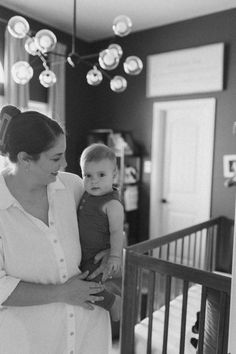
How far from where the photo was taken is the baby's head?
1258 millimetres

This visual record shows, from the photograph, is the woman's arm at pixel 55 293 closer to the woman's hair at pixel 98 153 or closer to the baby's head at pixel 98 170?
the baby's head at pixel 98 170

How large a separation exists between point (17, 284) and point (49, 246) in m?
0.14

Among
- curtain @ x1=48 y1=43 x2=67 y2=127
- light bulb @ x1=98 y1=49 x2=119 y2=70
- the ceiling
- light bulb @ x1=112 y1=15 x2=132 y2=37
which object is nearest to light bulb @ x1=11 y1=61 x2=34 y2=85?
light bulb @ x1=98 y1=49 x2=119 y2=70

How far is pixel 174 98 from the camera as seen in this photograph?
452 cm

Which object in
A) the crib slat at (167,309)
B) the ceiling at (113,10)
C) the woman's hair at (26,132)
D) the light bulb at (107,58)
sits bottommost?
the crib slat at (167,309)

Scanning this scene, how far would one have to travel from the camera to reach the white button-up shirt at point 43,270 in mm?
1011

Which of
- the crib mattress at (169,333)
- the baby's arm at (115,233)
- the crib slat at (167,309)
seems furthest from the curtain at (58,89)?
the baby's arm at (115,233)

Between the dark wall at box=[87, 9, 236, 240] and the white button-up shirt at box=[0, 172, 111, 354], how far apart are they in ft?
10.6

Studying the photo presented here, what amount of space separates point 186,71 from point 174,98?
0.36m

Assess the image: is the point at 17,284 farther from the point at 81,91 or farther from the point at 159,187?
the point at 81,91

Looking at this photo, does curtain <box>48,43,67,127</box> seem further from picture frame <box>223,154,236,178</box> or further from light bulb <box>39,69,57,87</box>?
picture frame <box>223,154,236,178</box>

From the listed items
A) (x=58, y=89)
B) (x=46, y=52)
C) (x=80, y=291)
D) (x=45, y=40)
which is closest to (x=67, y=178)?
(x=80, y=291)

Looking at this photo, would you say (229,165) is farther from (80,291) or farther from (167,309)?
(80,291)

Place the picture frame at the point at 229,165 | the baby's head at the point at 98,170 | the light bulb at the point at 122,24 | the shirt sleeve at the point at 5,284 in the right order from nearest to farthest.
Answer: the shirt sleeve at the point at 5,284, the baby's head at the point at 98,170, the light bulb at the point at 122,24, the picture frame at the point at 229,165
